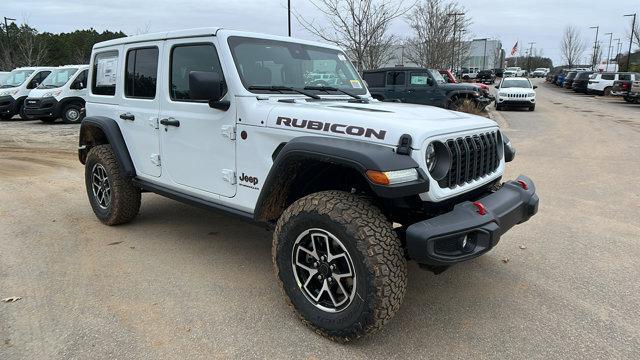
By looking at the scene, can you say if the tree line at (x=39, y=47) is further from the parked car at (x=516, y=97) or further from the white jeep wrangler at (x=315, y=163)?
the white jeep wrangler at (x=315, y=163)

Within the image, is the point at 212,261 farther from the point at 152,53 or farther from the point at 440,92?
the point at 440,92

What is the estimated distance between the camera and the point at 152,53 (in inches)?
172

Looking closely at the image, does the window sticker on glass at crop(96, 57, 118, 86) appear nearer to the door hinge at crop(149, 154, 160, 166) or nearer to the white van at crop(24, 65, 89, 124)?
the door hinge at crop(149, 154, 160, 166)

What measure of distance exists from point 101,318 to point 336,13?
12.9 metres

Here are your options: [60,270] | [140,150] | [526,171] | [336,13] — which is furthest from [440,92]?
[60,270]

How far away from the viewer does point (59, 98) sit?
15.7m

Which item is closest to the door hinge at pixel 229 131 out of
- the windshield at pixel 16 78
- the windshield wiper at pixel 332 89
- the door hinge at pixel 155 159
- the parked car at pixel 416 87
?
the windshield wiper at pixel 332 89

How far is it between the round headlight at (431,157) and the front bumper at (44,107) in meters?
15.7

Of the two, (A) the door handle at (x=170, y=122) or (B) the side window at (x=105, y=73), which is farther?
(B) the side window at (x=105, y=73)

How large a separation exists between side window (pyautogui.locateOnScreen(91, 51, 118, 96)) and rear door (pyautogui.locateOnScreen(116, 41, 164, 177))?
271mm

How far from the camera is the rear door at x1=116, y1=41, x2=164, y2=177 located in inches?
171

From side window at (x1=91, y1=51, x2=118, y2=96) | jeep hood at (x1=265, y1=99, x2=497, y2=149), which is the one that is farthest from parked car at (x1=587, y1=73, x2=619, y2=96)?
side window at (x1=91, y1=51, x2=118, y2=96)

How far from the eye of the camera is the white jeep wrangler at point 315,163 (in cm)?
273

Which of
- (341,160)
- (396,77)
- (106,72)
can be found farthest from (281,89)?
(396,77)
